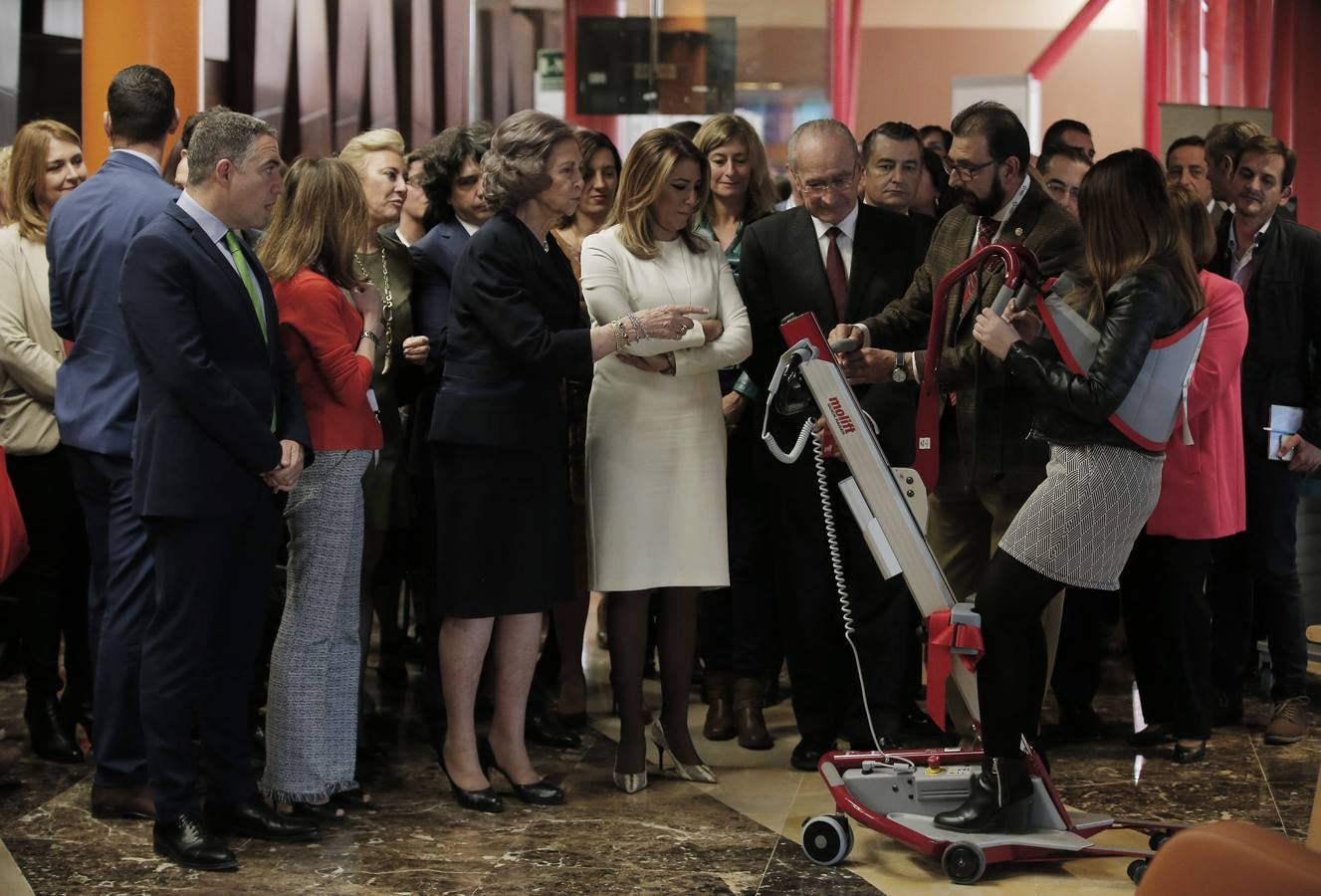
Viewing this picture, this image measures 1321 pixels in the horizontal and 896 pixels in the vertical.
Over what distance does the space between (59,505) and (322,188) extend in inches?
53.9

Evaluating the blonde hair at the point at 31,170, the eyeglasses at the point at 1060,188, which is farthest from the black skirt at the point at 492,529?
the eyeglasses at the point at 1060,188

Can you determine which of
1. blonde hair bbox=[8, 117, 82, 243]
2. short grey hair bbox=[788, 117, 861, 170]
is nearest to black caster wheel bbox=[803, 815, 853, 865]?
short grey hair bbox=[788, 117, 861, 170]

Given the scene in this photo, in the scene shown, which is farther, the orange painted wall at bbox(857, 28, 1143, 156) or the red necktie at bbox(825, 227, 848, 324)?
the orange painted wall at bbox(857, 28, 1143, 156)

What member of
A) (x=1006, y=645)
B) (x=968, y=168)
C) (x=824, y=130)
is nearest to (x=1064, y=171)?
(x=824, y=130)

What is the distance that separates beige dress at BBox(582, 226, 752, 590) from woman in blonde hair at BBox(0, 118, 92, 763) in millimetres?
1505

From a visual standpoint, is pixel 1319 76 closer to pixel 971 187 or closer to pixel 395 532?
pixel 971 187

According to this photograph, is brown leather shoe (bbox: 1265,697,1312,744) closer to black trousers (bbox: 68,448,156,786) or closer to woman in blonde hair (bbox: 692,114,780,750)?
woman in blonde hair (bbox: 692,114,780,750)

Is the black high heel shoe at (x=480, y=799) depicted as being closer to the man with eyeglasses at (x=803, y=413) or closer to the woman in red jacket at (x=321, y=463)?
the woman in red jacket at (x=321, y=463)

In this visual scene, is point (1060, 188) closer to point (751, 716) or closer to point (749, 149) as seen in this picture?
point (749, 149)

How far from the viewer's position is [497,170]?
397cm

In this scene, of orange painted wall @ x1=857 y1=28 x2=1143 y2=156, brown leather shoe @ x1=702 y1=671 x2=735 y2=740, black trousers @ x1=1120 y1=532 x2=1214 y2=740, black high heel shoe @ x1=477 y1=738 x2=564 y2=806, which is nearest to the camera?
black high heel shoe @ x1=477 y1=738 x2=564 y2=806

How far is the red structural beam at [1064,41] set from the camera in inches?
379

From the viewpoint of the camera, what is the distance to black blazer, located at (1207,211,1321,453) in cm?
488

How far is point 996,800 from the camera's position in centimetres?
351
